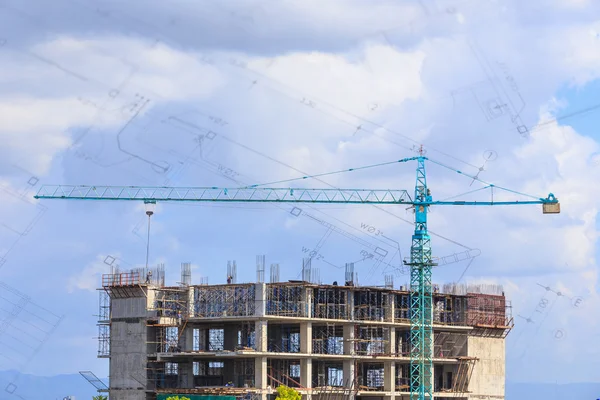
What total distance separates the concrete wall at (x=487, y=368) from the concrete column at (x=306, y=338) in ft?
91.2

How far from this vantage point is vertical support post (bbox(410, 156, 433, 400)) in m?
133

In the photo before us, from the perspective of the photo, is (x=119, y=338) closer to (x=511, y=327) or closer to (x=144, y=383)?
(x=144, y=383)

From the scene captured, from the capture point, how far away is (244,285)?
125 meters

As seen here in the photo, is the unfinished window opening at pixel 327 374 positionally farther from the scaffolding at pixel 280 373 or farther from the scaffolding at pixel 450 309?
the scaffolding at pixel 450 309

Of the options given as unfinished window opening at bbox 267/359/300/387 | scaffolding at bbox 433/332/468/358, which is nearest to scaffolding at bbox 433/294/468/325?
scaffolding at bbox 433/332/468/358

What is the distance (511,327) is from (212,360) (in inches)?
1632

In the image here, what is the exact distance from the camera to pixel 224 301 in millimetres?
126438

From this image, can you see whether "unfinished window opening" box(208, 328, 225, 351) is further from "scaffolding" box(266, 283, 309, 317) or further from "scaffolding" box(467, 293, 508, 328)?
"scaffolding" box(467, 293, 508, 328)

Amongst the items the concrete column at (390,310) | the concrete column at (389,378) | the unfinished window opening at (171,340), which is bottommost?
the concrete column at (389,378)

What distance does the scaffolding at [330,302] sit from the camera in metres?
129

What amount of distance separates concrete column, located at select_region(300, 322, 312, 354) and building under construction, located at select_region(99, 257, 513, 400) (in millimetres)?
107

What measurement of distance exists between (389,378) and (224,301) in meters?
23.1

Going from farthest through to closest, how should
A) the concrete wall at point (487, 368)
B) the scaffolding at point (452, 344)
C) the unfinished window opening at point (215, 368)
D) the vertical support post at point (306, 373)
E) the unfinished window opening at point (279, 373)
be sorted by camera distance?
the concrete wall at point (487, 368) < the scaffolding at point (452, 344) < the unfinished window opening at point (215, 368) < the vertical support post at point (306, 373) < the unfinished window opening at point (279, 373)

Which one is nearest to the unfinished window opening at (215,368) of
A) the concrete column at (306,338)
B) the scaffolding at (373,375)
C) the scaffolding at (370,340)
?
the concrete column at (306,338)
